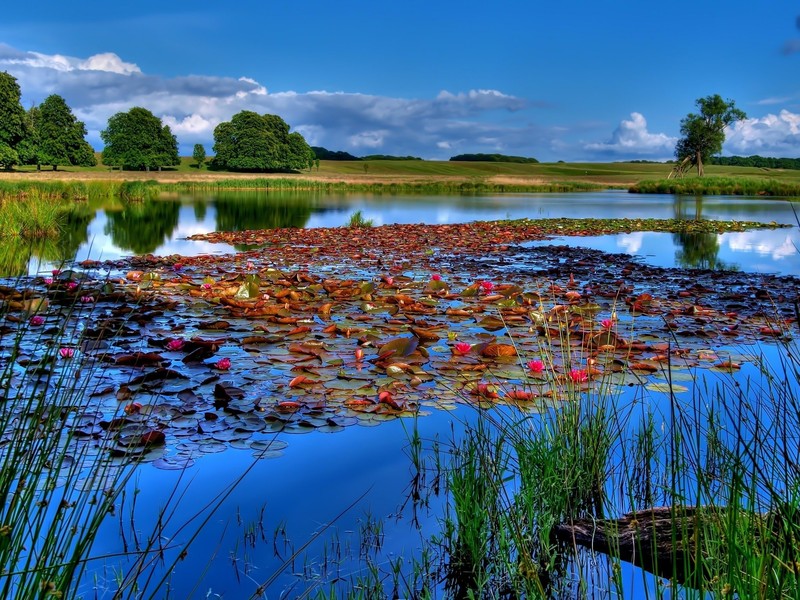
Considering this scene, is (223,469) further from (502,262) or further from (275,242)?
(275,242)

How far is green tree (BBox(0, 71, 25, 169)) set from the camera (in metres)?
47.1

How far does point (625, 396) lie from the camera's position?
4.50m

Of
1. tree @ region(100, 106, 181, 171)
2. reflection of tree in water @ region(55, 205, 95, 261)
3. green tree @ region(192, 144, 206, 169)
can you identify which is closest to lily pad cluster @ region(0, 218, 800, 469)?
reflection of tree in water @ region(55, 205, 95, 261)

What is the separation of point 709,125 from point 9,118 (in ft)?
199

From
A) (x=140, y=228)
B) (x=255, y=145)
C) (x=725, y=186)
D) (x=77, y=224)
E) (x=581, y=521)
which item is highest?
(x=255, y=145)

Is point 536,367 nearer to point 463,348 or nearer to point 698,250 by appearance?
point 463,348

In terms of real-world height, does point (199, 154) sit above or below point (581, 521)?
above

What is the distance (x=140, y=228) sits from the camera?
18.2 meters

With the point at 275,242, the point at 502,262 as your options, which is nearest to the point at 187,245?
the point at 275,242

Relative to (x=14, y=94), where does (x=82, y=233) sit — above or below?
below

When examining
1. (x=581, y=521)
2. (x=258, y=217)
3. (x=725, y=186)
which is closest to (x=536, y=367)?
(x=581, y=521)

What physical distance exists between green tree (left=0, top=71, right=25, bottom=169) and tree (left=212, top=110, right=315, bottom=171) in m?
25.8

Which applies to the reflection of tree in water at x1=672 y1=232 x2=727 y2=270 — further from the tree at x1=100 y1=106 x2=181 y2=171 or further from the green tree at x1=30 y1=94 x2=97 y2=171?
the tree at x1=100 y1=106 x2=181 y2=171

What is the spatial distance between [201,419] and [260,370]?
1.03 m
